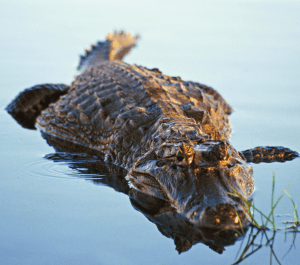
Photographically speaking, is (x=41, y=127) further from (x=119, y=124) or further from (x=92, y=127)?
(x=119, y=124)

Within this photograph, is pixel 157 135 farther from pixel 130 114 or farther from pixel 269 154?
pixel 269 154

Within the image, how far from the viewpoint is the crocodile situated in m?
3.20

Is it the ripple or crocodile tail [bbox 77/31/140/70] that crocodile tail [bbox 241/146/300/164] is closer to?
the ripple

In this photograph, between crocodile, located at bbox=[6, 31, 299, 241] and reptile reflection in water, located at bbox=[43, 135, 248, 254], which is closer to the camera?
reptile reflection in water, located at bbox=[43, 135, 248, 254]

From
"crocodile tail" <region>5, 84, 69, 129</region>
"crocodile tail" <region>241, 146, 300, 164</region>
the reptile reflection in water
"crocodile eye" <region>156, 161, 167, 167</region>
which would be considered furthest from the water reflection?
"crocodile tail" <region>5, 84, 69, 129</region>

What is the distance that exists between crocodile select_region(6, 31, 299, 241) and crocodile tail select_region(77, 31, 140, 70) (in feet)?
4.59

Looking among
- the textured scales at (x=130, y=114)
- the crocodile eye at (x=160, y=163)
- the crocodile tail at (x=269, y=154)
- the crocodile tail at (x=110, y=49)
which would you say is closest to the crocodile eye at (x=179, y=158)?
the crocodile eye at (x=160, y=163)

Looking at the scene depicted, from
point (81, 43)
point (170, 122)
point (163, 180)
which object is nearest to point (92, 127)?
point (170, 122)

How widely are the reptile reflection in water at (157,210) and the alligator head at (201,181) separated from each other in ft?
0.15

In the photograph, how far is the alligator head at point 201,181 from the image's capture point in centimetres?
299

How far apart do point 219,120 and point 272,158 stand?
87cm

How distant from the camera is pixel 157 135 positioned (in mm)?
4055

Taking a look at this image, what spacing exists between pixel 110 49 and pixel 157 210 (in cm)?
575

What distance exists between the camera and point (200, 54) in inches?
452
